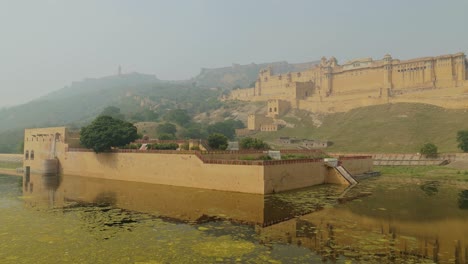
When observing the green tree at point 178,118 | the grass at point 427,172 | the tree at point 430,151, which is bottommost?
the grass at point 427,172

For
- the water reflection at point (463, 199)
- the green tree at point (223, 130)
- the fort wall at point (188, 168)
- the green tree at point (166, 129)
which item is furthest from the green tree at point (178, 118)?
the water reflection at point (463, 199)

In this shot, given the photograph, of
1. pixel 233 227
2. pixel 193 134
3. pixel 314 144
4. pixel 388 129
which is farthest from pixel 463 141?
pixel 193 134

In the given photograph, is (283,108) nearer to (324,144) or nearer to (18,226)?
(324,144)

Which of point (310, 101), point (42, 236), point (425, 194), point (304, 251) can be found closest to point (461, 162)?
point (425, 194)

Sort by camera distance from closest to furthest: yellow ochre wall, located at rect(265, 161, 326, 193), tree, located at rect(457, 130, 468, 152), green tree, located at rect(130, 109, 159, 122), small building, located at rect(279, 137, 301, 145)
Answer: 1. yellow ochre wall, located at rect(265, 161, 326, 193)
2. tree, located at rect(457, 130, 468, 152)
3. small building, located at rect(279, 137, 301, 145)
4. green tree, located at rect(130, 109, 159, 122)

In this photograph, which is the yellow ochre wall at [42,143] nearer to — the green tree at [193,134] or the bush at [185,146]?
the bush at [185,146]

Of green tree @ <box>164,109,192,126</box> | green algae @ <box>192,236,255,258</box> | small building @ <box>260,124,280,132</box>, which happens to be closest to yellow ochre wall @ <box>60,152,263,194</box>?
green algae @ <box>192,236,255,258</box>

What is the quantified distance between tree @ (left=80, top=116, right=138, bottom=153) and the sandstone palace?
62.3 meters

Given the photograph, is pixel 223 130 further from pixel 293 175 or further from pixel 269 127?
pixel 293 175

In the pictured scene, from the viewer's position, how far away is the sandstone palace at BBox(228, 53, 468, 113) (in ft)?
248

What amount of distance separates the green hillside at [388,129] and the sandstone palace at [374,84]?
317 cm

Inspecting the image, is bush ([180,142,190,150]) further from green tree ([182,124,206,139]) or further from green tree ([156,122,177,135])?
green tree ([182,124,206,139])

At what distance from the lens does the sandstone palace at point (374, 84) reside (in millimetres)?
75625

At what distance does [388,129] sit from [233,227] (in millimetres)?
59986
